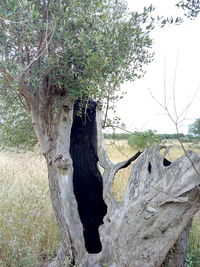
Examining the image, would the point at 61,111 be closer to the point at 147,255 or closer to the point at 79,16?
the point at 79,16

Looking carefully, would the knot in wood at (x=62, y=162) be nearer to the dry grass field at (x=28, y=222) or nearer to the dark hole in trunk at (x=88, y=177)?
the dark hole in trunk at (x=88, y=177)

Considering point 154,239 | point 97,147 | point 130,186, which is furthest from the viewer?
point 97,147

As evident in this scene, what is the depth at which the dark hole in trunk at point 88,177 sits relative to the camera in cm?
387

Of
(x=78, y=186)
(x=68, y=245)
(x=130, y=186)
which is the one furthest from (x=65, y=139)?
(x=68, y=245)

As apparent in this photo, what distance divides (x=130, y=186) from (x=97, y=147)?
35.7 inches

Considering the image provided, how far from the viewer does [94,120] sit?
3939mm

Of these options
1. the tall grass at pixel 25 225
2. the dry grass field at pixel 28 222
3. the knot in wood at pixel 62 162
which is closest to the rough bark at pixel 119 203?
the knot in wood at pixel 62 162

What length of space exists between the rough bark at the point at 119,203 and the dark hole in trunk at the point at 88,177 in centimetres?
2

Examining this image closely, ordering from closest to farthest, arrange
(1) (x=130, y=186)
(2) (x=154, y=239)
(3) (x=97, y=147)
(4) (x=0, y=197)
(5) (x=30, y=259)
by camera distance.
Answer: (2) (x=154, y=239)
(1) (x=130, y=186)
(5) (x=30, y=259)
(3) (x=97, y=147)
(4) (x=0, y=197)

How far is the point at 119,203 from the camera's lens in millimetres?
3229

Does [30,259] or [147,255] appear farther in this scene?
[30,259]

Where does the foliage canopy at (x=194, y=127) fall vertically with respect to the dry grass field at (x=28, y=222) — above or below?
above

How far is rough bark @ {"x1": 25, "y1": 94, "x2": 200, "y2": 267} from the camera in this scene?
2.71 meters

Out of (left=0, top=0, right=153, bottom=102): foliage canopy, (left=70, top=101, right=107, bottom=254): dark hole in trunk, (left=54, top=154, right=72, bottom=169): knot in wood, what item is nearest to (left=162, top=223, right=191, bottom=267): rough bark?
(left=70, top=101, right=107, bottom=254): dark hole in trunk
